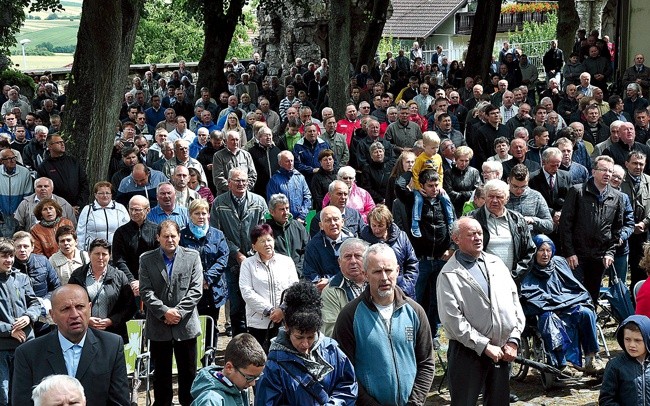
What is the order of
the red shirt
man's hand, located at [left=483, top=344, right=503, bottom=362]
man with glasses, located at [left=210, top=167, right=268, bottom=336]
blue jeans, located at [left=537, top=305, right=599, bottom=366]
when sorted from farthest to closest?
1. the red shirt
2. man with glasses, located at [left=210, top=167, right=268, bottom=336]
3. blue jeans, located at [left=537, top=305, right=599, bottom=366]
4. man's hand, located at [left=483, top=344, right=503, bottom=362]

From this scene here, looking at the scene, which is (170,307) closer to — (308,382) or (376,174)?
(308,382)

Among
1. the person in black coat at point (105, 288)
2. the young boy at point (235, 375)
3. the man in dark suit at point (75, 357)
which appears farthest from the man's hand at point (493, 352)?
the person in black coat at point (105, 288)

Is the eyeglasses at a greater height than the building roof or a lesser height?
lesser

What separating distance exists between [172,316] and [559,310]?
3360 millimetres

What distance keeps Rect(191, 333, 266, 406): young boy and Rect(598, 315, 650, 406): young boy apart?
251cm

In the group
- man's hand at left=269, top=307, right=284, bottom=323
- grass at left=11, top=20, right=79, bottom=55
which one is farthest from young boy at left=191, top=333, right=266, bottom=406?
grass at left=11, top=20, right=79, bottom=55

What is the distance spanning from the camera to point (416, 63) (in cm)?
3288

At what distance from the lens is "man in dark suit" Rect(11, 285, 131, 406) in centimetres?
647

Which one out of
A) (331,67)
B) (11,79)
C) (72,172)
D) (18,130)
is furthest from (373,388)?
(11,79)

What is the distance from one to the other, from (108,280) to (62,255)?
2.94ft

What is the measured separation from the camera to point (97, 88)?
51.3 feet

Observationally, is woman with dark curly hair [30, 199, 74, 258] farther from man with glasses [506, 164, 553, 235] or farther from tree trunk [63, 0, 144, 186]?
tree trunk [63, 0, 144, 186]

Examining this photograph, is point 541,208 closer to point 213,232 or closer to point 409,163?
point 409,163

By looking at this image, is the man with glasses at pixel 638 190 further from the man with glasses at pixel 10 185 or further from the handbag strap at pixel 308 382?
the man with glasses at pixel 10 185
